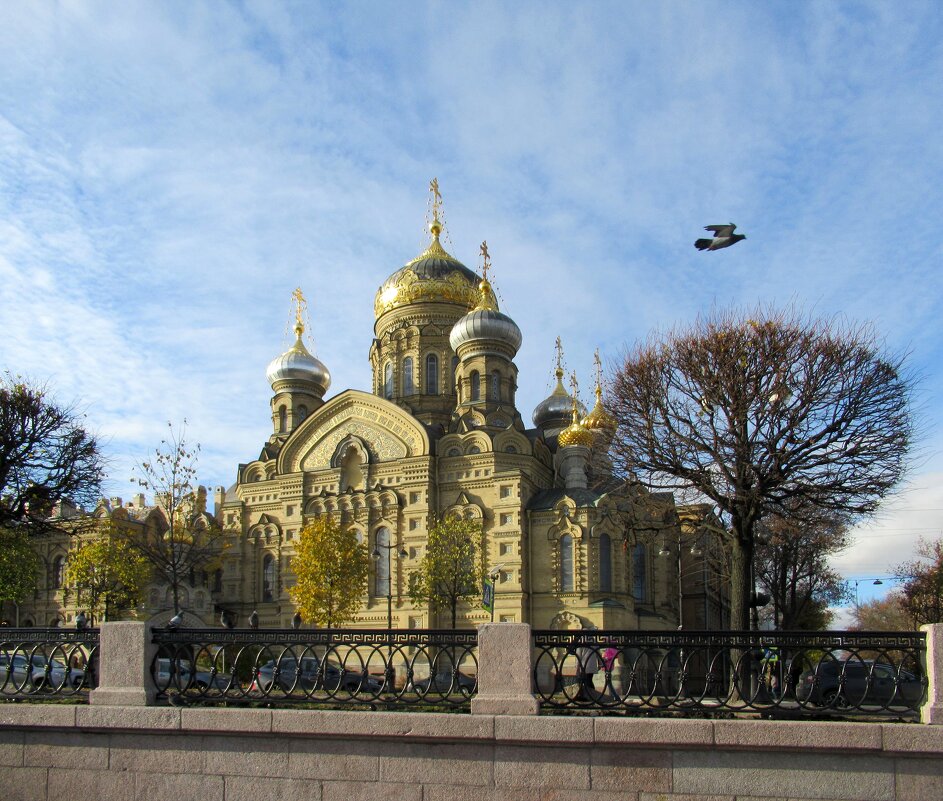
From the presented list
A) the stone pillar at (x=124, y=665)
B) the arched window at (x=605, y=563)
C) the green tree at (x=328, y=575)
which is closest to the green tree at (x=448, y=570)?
the green tree at (x=328, y=575)

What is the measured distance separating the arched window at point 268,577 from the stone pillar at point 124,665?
118ft

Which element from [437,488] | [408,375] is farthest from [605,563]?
[408,375]

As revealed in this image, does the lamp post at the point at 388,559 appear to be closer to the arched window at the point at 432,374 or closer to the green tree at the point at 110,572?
the green tree at the point at 110,572

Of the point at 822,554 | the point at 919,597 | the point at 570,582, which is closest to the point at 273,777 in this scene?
the point at 570,582

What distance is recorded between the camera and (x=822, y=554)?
43.4 m

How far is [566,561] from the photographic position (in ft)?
135

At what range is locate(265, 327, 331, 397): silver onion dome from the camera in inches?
2096

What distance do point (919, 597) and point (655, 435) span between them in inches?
1208

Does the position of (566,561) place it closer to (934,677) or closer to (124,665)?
(124,665)

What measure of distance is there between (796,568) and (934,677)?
33.3m

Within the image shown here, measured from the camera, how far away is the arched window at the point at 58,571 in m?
48.1

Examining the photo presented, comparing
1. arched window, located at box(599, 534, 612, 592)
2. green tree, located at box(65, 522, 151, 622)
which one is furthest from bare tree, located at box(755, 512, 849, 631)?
green tree, located at box(65, 522, 151, 622)

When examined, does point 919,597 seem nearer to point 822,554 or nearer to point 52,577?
point 822,554

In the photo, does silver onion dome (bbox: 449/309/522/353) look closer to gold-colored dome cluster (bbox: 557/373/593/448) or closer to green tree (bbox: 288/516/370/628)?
gold-colored dome cluster (bbox: 557/373/593/448)
